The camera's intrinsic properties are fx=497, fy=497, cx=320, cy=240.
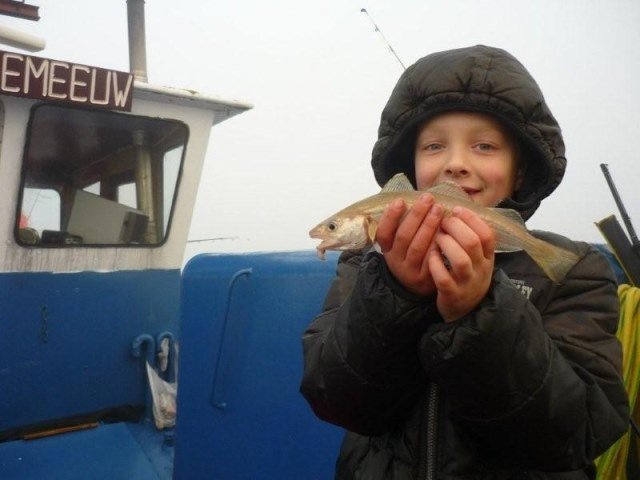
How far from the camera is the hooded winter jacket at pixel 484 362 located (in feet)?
4.23

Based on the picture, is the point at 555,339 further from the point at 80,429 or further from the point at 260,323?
the point at 80,429

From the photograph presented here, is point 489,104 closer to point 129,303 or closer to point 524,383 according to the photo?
point 524,383

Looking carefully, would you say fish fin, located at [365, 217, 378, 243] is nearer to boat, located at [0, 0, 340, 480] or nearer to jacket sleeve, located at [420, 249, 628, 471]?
jacket sleeve, located at [420, 249, 628, 471]

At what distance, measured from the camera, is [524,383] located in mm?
1291

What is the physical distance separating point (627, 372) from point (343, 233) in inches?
89.6

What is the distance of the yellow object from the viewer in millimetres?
2869

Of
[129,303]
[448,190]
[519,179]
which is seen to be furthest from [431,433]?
[129,303]

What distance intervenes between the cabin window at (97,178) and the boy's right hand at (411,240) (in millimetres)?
3859

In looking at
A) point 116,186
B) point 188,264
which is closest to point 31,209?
point 116,186

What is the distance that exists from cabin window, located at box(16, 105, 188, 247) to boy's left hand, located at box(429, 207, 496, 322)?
4.01 m

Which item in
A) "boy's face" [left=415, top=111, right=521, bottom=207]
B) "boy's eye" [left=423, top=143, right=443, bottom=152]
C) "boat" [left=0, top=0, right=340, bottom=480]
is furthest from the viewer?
"boat" [left=0, top=0, right=340, bottom=480]

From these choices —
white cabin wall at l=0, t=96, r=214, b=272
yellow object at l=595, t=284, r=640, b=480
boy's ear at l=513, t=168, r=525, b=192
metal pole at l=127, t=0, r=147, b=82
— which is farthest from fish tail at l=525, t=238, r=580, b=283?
metal pole at l=127, t=0, r=147, b=82

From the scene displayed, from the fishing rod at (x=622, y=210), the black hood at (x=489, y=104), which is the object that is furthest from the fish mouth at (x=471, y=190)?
the fishing rod at (x=622, y=210)

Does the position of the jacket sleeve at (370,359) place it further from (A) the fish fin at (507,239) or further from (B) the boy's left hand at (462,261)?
(A) the fish fin at (507,239)
